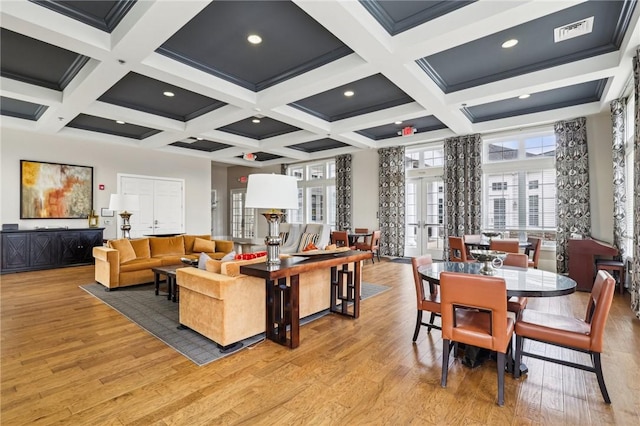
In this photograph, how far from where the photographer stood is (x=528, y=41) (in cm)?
380

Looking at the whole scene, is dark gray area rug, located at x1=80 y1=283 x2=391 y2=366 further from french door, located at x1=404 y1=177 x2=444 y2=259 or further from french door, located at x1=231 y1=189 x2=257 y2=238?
french door, located at x1=231 y1=189 x2=257 y2=238

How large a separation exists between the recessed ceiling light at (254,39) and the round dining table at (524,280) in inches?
126

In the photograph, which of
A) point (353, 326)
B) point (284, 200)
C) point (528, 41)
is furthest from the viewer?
point (528, 41)

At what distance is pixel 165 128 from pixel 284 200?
5.19 meters

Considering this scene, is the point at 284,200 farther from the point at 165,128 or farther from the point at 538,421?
the point at 165,128

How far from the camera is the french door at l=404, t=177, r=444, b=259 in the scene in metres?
8.10

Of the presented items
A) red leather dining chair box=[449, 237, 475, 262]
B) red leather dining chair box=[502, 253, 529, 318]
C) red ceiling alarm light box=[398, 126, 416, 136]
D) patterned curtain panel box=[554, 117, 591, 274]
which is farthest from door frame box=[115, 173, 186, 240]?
patterned curtain panel box=[554, 117, 591, 274]

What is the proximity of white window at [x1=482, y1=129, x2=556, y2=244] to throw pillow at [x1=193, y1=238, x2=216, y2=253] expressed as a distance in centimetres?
618

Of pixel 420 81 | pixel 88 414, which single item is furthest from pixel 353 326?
pixel 420 81

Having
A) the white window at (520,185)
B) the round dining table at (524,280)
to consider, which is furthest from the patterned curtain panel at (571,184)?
the round dining table at (524,280)

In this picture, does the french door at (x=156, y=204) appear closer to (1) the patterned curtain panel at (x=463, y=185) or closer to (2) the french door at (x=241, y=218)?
(2) the french door at (x=241, y=218)

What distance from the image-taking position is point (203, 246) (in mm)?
6590

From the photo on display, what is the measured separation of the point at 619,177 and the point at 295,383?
6.00 meters

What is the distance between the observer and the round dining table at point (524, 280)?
2141 millimetres
